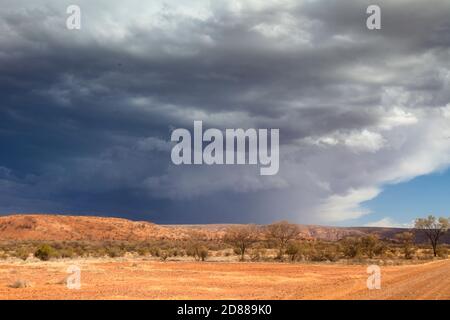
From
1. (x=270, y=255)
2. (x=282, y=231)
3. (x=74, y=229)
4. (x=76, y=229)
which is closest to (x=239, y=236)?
(x=270, y=255)

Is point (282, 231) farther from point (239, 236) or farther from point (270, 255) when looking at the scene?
point (239, 236)

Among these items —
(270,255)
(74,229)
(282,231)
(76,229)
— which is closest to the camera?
(270,255)

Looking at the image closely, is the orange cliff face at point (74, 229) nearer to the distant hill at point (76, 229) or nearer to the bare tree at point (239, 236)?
the distant hill at point (76, 229)

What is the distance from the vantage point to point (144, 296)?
2306 cm

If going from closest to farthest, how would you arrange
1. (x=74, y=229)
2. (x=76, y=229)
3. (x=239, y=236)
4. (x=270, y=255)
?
(x=239, y=236) < (x=270, y=255) < (x=74, y=229) < (x=76, y=229)

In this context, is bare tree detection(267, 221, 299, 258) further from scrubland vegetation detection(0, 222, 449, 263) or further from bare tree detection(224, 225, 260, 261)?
bare tree detection(224, 225, 260, 261)

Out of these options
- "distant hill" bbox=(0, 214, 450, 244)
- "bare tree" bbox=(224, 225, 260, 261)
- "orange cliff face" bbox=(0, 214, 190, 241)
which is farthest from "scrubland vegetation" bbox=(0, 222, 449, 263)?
"distant hill" bbox=(0, 214, 450, 244)

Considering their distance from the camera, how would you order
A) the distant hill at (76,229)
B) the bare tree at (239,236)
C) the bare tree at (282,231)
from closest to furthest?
the bare tree at (239,236)
the bare tree at (282,231)
the distant hill at (76,229)

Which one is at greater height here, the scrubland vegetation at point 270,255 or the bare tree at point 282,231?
the bare tree at point 282,231

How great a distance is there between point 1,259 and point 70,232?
77657 mm

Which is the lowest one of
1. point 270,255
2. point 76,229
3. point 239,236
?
point 270,255

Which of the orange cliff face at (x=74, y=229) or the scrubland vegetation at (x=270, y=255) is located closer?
the scrubland vegetation at (x=270, y=255)

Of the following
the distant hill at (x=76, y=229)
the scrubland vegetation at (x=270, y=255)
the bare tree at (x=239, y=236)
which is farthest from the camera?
the distant hill at (x=76, y=229)

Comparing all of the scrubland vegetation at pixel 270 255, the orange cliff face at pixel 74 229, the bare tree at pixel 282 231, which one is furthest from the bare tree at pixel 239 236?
the orange cliff face at pixel 74 229
